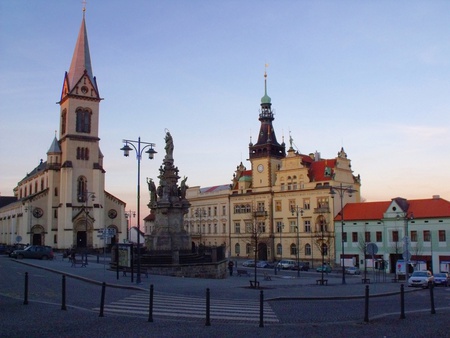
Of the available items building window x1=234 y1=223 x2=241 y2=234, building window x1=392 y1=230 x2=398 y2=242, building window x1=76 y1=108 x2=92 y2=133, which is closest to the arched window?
building window x1=76 y1=108 x2=92 y2=133

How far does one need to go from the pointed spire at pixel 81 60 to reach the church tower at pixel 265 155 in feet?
94.8

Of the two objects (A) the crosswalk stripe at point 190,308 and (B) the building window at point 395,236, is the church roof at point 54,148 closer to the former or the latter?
(B) the building window at point 395,236

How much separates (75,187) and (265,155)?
97.1 ft

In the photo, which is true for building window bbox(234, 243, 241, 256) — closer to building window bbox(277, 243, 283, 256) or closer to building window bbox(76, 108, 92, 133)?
building window bbox(277, 243, 283, 256)

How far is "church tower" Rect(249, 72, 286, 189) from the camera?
79.6 meters

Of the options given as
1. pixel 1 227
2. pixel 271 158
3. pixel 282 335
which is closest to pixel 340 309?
pixel 282 335

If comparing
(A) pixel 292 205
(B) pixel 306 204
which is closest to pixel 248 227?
(A) pixel 292 205

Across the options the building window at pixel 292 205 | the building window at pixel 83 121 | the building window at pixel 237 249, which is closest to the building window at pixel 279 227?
the building window at pixel 292 205

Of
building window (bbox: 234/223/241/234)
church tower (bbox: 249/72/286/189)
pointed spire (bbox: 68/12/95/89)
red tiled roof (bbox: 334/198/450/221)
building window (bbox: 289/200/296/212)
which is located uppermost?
pointed spire (bbox: 68/12/95/89)

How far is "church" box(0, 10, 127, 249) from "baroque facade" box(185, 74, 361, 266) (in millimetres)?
16336

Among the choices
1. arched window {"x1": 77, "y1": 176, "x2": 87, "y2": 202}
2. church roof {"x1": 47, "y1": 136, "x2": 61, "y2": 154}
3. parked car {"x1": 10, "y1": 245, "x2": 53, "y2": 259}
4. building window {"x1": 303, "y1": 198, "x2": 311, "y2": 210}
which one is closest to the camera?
parked car {"x1": 10, "y1": 245, "x2": 53, "y2": 259}

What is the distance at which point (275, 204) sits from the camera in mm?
77938

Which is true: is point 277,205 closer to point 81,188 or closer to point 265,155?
point 265,155

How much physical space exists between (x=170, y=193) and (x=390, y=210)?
35.5 meters
